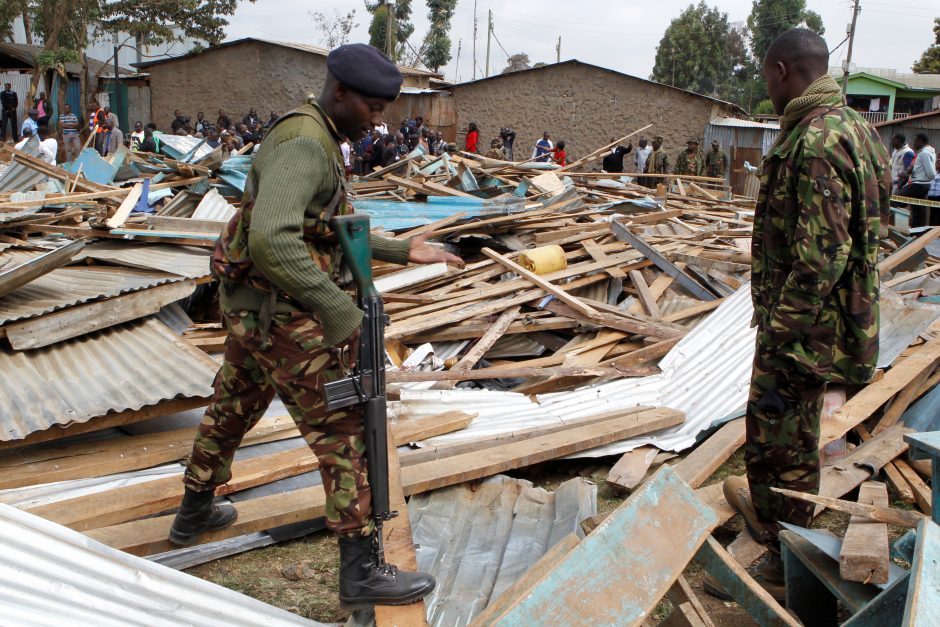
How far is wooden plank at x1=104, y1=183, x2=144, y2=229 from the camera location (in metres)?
6.15

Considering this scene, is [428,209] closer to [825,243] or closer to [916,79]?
[825,243]

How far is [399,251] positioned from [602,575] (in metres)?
1.22

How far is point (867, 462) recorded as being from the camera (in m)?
3.75

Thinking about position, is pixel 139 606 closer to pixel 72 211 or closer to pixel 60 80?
pixel 72 211

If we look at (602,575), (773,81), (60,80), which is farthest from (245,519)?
(60,80)

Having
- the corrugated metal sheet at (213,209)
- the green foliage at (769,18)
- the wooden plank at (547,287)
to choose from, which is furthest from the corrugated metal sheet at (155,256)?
the green foliage at (769,18)

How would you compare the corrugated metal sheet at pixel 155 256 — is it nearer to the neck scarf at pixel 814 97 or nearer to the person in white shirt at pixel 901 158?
the neck scarf at pixel 814 97

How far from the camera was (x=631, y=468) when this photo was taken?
3842mm

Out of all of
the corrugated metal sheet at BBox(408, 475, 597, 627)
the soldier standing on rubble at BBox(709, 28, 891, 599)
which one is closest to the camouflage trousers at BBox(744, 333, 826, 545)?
the soldier standing on rubble at BBox(709, 28, 891, 599)

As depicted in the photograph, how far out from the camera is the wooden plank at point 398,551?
2434 millimetres

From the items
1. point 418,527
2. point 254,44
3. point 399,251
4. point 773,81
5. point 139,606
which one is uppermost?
point 254,44

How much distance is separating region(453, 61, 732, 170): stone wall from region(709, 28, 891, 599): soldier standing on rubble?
20.7 metres

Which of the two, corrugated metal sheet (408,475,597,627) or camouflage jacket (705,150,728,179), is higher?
camouflage jacket (705,150,728,179)

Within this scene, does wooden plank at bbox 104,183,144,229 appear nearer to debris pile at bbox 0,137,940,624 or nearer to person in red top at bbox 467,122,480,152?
debris pile at bbox 0,137,940,624
